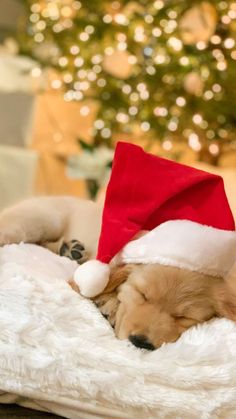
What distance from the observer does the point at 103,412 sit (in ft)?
3.23

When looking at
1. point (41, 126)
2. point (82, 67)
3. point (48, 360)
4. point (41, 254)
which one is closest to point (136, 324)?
point (48, 360)

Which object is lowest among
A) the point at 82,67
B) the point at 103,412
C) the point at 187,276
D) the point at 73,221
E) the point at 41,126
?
the point at 41,126

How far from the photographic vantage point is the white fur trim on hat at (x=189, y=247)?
114 cm

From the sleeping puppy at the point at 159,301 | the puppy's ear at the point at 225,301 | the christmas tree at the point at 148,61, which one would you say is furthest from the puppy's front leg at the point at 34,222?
the christmas tree at the point at 148,61

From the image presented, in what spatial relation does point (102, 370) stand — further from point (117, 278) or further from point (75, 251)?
point (75, 251)

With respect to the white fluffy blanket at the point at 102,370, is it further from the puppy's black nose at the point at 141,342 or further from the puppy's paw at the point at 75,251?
the puppy's paw at the point at 75,251

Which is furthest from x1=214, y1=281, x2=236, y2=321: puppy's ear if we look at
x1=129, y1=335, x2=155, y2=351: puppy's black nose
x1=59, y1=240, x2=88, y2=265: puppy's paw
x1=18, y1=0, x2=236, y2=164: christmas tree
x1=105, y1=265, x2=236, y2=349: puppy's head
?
x1=18, y1=0, x2=236, y2=164: christmas tree

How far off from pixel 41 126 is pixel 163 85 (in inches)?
34.4

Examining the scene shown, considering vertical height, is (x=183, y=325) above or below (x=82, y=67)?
above

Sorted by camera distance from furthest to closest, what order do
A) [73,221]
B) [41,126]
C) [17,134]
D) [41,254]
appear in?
[41,126] < [17,134] < [73,221] < [41,254]

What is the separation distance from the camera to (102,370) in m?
0.99

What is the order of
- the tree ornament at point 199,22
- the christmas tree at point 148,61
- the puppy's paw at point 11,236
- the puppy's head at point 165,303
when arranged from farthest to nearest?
1. the christmas tree at point 148,61
2. the tree ornament at point 199,22
3. the puppy's paw at point 11,236
4. the puppy's head at point 165,303

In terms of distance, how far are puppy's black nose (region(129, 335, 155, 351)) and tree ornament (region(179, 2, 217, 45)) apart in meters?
2.09

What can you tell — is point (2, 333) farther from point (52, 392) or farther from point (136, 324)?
point (136, 324)
